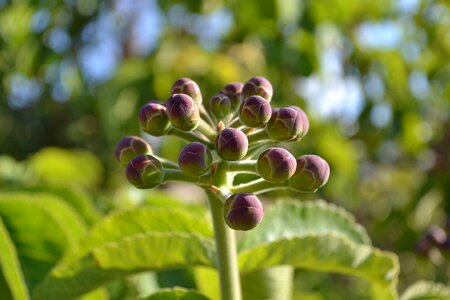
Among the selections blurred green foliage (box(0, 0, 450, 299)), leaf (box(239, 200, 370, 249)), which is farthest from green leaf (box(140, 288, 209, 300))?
blurred green foliage (box(0, 0, 450, 299))

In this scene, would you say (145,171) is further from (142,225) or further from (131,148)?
(142,225)

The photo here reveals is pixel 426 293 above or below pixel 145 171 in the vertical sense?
below

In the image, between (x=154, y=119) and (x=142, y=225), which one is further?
(x=142, y=225)

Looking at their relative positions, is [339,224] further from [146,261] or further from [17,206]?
[17,206]

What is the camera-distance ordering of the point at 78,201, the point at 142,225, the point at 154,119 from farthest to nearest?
1. the point at 78,201
2. the point at 142,225
3. the point at 154,119

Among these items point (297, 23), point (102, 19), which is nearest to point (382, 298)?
point (297, 23)

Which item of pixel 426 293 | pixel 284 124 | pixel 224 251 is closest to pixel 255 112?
pixel 284 124

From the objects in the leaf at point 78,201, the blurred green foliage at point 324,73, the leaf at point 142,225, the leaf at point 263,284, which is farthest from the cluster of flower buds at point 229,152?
the blurred green foliage at point 324,73

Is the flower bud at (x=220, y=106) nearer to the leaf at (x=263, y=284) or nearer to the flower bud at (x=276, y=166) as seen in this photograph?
the flower bud at (x=276, y=166)
